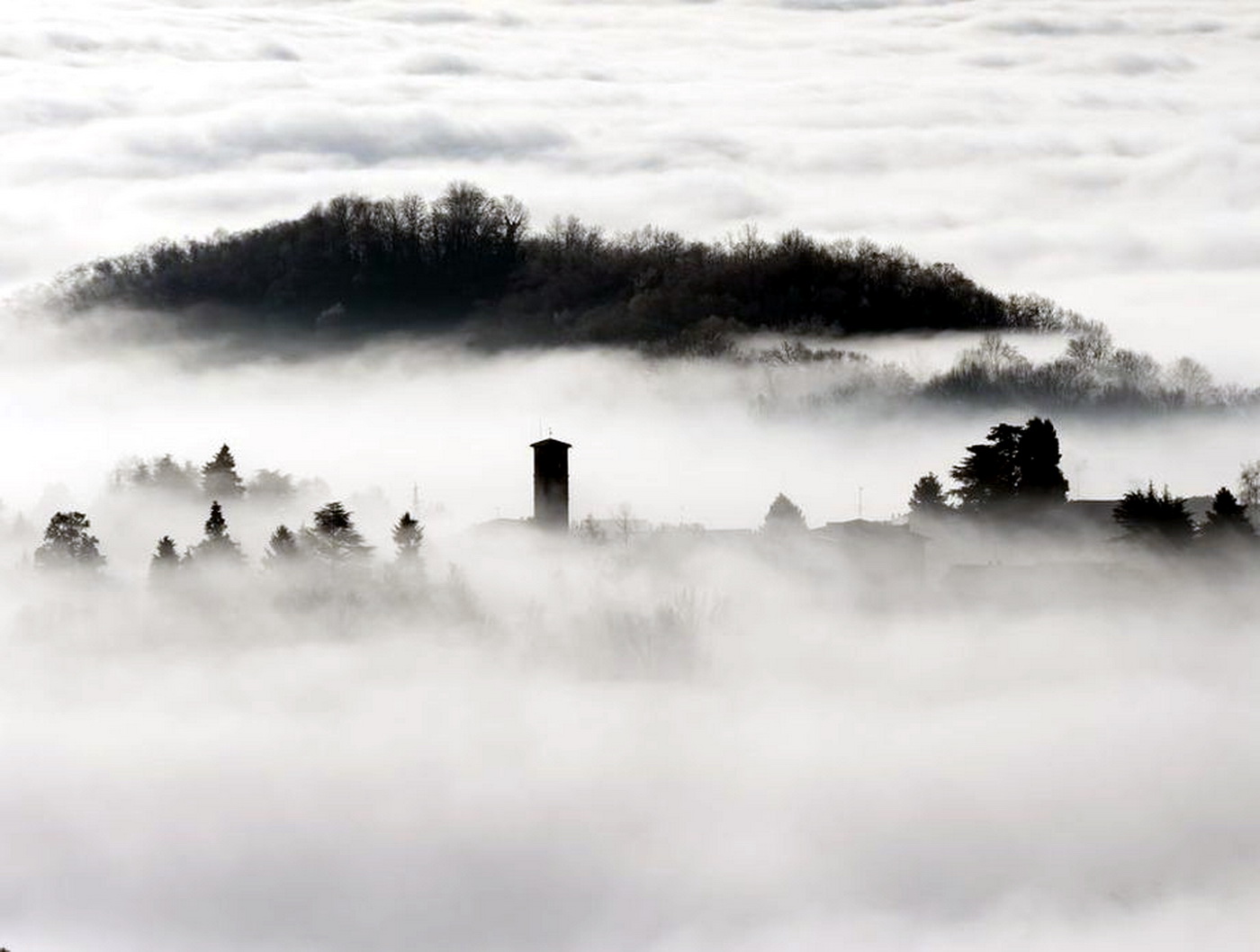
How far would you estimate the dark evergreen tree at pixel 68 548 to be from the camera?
367 ft

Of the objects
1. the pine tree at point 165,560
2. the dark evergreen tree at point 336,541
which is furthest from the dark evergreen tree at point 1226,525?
the pine tree at point 165,560

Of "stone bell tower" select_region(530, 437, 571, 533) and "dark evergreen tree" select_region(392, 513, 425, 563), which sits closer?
"dark evergreen tree" select_region(392, 513, 425, 563)

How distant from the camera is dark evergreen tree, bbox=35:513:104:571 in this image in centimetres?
11194

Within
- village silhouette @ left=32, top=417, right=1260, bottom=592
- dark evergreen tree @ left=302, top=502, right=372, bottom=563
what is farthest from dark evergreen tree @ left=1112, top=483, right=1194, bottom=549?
dark evergreen tree @ left=302, top=502, right=372, bottom=563

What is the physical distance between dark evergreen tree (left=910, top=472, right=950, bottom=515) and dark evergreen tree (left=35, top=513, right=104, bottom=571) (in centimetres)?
2530

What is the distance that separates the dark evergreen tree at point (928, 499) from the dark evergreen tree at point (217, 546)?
21197 mm

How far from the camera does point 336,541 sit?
110188 mm

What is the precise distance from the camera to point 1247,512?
381 ft

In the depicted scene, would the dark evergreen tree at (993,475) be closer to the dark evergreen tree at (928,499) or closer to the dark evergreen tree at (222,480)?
the dark evergreen tree at (928,499)

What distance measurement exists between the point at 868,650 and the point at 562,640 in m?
9.22

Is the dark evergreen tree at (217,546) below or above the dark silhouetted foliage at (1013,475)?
below

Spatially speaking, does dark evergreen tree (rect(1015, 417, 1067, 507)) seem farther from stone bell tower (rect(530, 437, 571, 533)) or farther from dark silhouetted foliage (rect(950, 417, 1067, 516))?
stone bell tower (rect(530, 437, 571, 533))

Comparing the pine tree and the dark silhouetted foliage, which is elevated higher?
the dark silhouetted foliage

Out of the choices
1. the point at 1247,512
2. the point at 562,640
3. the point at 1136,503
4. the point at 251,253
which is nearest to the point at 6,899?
the point at 562,640
